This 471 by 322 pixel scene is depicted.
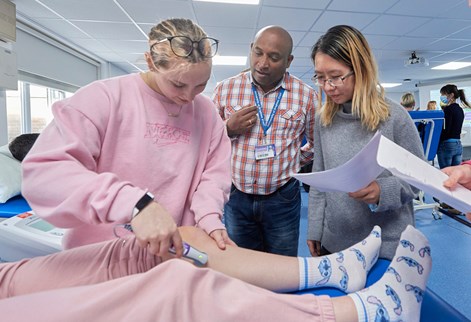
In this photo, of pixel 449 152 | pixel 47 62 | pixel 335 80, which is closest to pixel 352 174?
pixel 335 80

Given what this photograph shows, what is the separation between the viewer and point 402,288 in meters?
0.81

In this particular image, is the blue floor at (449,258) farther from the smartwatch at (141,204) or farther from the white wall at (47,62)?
the white wall at (47,62)

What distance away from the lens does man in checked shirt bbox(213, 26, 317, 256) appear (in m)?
1.41

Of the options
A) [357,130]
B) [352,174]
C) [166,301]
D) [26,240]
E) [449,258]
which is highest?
[357,130]

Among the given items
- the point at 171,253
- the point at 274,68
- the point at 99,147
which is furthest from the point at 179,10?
the point at 171,253

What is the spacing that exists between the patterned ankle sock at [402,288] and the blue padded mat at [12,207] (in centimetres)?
154

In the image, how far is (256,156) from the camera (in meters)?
1.44

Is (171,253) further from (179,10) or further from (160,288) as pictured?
(179,10)

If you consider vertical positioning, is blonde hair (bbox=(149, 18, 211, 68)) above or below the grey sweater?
above

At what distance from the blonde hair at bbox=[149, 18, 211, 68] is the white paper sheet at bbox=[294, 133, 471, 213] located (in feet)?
1.48

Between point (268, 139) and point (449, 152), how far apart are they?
3.65 meters

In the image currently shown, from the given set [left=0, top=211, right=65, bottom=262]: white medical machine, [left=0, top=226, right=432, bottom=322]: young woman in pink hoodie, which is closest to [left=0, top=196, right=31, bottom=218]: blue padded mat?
[left=0, top=211, right=65, bottom=262]: white medical machine

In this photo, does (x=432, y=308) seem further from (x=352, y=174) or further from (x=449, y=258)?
(x=449, y=258)

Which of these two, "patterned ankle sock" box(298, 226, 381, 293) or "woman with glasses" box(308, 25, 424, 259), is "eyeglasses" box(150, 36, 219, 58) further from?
"patterned ankle sock" box(298, 226, 381, 293)
